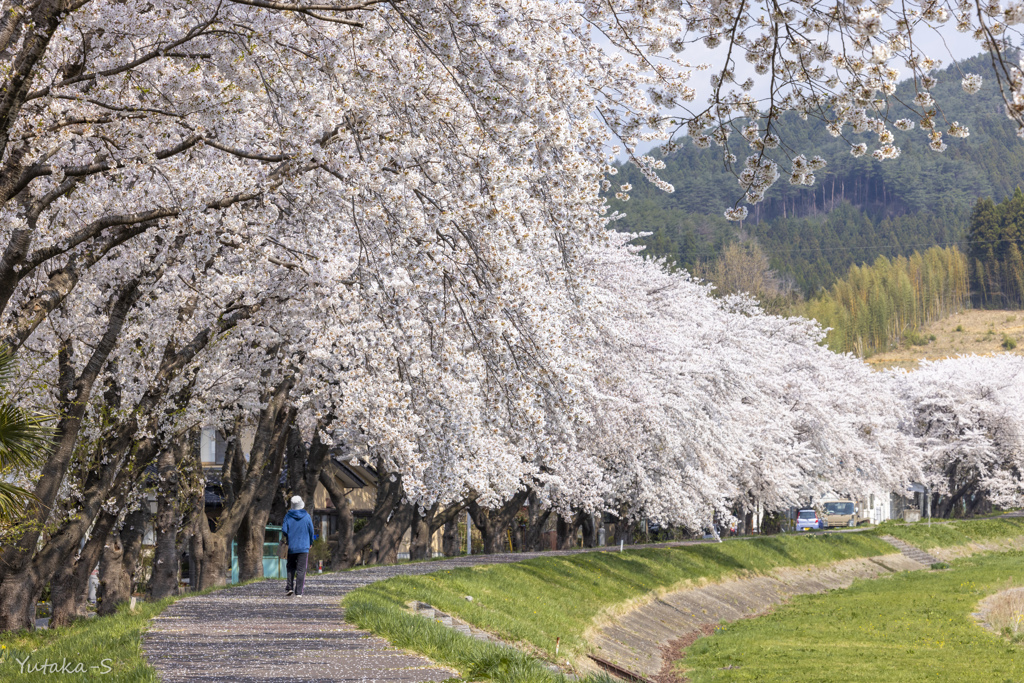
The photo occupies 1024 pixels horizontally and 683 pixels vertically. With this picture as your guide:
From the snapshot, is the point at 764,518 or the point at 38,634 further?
the point at 764,518

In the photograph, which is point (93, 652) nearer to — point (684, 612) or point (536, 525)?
point (684, 612)

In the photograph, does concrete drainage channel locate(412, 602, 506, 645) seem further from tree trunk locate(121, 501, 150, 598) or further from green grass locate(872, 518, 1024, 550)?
green grass locate(872, 518, 1024, 550)

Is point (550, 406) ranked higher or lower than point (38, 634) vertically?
higher

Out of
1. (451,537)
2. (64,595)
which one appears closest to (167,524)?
(64,595)

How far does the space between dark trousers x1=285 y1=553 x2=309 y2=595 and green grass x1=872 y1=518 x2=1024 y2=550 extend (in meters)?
46.5

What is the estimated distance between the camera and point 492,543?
3791 cm

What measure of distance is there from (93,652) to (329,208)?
5636mm

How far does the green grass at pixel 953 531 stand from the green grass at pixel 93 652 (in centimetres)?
5007

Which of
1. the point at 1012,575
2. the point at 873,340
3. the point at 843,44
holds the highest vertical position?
the point at 873,340

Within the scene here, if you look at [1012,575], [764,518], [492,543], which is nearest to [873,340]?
[764,518]

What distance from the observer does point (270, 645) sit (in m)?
10.6

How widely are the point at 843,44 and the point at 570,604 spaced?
18803mm

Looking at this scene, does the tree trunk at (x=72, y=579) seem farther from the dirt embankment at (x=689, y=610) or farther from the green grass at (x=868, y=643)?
the green grass at (x=868, y=643)

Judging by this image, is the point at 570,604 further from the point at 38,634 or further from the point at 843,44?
the point at 843,44
